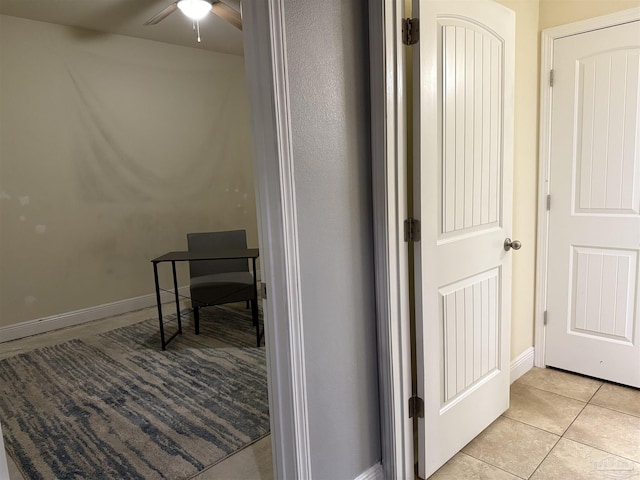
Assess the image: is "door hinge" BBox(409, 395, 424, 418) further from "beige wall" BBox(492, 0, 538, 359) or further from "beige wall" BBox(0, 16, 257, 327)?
"beige wall" BBox(0, 16, 257, 327)

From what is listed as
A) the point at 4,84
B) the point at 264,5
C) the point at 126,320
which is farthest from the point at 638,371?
the point at 4,84

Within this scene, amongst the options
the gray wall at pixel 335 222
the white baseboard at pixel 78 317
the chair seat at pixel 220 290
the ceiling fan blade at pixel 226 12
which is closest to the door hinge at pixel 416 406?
the gray wall at pixel 335 222

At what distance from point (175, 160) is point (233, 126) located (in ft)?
2.57

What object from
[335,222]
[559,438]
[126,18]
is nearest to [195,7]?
[126,18]

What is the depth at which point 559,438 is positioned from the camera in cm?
206

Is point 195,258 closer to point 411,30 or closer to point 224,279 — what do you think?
point 224,279

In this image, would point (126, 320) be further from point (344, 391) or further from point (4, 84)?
point (344, 391)

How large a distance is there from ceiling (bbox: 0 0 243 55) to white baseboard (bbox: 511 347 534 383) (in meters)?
2.98

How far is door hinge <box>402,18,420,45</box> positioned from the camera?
1.59 m

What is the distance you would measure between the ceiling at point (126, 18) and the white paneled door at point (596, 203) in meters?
2.26

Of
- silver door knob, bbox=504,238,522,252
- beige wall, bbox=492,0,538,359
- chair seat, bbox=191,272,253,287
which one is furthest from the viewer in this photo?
chair seat, bbox=191,272,253,287

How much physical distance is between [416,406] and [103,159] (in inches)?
142

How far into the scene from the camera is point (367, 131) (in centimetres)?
158

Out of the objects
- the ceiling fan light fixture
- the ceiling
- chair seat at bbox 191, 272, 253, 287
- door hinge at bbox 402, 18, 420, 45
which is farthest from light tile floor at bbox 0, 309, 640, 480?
the ceiling
